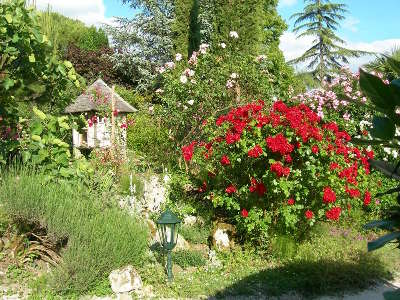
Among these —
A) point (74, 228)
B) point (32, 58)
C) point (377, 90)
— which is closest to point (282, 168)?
point (74, 228)

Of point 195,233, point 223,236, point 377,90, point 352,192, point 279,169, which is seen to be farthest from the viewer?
point 195,233

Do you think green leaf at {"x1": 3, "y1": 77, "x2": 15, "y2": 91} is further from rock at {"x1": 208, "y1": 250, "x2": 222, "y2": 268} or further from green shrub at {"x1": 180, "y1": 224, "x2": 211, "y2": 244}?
rock at {"x1": 208, "y1": 250, "x2": 222, "y2": 268}

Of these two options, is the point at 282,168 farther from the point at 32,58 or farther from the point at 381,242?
the point at 381,242

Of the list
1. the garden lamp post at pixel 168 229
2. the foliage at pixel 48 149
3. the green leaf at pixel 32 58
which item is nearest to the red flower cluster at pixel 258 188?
the garden lamp post at pixel 168 229

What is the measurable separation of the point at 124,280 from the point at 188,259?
1.10 meters

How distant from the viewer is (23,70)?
5.36 m

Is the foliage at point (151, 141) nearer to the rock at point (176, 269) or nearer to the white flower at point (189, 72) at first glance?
the white flower at point (189, 72)

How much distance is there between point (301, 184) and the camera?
5.63m

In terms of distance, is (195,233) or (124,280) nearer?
(124,280)

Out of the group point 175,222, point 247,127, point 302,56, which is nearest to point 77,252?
point 175,222

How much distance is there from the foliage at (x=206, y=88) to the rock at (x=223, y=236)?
277 centimetres

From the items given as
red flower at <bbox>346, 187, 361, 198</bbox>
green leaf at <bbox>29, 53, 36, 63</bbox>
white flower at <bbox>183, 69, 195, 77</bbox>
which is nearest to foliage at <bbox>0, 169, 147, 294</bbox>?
green leaf at <bbox>29, 53, 36, 63</bbox>

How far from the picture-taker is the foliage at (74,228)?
4.39m

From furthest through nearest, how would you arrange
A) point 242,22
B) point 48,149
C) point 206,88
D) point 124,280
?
point 242,22
point 206,88
point 48,149
point 124,280
